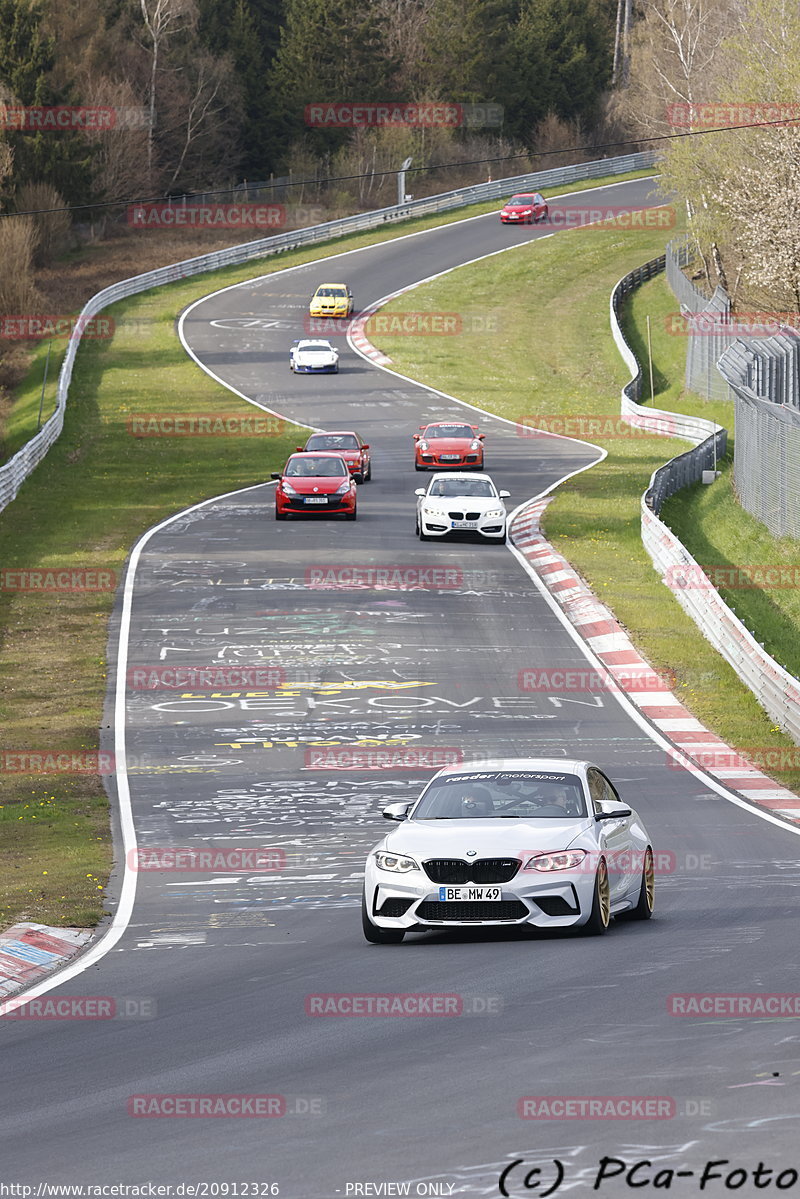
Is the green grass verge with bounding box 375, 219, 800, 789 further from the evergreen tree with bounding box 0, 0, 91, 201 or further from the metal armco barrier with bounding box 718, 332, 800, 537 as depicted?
the evergreen tree with bounding box 0, 0, 91, 201

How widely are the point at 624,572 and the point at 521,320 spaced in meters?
43.3

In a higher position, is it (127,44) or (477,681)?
(127,44)

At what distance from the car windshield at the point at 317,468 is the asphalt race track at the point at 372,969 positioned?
8.11 m

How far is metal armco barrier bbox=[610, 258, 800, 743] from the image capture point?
2377 cm

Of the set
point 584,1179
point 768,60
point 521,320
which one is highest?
point 768,60

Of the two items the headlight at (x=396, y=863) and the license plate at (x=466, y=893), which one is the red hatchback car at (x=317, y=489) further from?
the license plate at (x=466, y=893)

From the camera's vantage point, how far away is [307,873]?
16.4 metres

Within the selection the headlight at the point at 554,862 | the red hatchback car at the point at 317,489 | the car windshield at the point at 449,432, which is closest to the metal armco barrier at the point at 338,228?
the car windshield at the point at 449,432

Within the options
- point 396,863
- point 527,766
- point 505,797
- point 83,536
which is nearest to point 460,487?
point 83,536

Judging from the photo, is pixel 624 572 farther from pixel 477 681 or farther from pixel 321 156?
pixel 321 156

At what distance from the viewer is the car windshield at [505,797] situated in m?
13.2

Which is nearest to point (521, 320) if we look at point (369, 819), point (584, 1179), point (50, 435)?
point (50, 435)

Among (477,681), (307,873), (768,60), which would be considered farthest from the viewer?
(768,60)

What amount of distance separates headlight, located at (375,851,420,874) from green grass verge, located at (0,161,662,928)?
3.07 meters
